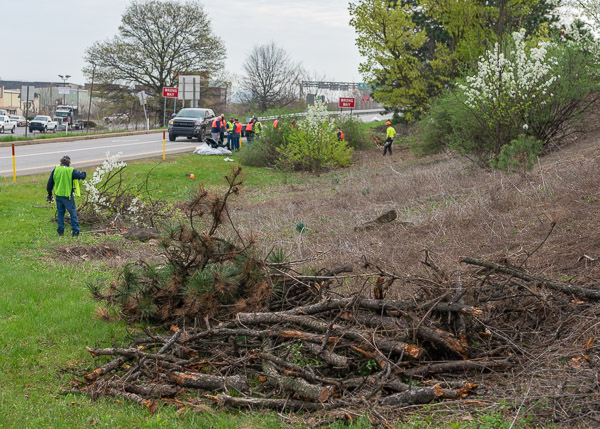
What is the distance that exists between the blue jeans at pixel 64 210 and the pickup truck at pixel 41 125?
46236mm

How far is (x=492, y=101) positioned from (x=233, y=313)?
50.4 feet

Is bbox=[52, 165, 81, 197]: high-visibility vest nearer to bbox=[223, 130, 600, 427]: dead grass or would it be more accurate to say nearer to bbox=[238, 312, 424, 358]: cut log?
bbox=[223, 130, 600, 427]: dead grass

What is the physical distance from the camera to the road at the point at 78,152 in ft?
73.0

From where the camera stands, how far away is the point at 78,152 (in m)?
28.2

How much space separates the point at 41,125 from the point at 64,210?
152ft

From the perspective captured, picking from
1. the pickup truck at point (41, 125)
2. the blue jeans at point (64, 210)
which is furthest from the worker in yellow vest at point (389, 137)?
the pickup truck at point (41, 125)

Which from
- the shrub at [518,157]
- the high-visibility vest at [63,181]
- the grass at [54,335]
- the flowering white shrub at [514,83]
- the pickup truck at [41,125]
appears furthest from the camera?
the pickup truck at [41,125]

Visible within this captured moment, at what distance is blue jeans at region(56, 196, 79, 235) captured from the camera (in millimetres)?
12648

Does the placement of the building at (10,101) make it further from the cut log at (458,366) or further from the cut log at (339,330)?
the cut log at (458,366)

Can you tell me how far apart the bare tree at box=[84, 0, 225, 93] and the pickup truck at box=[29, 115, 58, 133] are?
572 cm

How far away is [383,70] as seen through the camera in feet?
115

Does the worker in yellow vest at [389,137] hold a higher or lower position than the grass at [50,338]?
higher

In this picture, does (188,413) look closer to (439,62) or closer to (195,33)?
(439,62)

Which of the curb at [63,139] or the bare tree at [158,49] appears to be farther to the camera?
the bare tree at [158,49]
